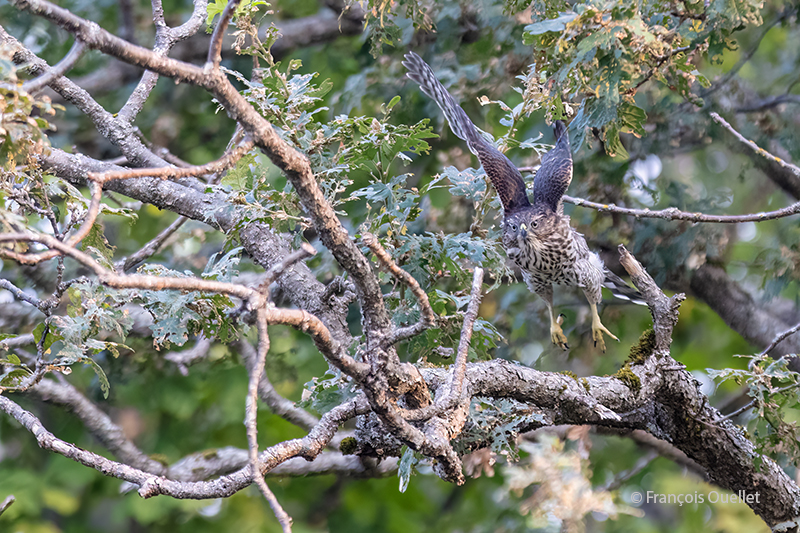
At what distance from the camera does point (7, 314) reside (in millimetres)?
3582

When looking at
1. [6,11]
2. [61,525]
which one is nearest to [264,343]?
[6,11]

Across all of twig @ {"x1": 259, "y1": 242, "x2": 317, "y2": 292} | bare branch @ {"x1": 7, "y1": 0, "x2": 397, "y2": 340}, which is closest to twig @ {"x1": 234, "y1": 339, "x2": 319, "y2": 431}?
bare branch @ {"x1": 7, "y1": 0, "x2": 397, "y2": 340}

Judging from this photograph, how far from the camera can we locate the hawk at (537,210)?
2326 millimetres

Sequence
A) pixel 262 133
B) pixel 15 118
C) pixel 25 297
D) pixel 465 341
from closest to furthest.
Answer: pixel 262 133
pixel 15 118
pixel 465 341
pixel 25 297

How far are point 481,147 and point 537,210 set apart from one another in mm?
394

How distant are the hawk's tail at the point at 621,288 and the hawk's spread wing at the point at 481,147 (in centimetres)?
72

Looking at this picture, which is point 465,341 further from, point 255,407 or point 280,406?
point 280,406

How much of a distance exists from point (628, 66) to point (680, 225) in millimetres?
1916

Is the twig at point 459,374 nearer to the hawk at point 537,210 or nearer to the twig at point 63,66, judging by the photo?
the hawk at point 537,210

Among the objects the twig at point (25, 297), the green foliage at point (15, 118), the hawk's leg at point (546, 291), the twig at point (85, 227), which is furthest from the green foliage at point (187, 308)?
the hawk's leg at point (546, 291)

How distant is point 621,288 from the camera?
296cm

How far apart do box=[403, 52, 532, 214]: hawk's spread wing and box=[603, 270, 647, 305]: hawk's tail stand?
2.36 feet

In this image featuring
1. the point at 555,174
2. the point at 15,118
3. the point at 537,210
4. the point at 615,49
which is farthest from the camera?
the point at 537,210

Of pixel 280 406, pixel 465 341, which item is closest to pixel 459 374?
pixel 465 341
